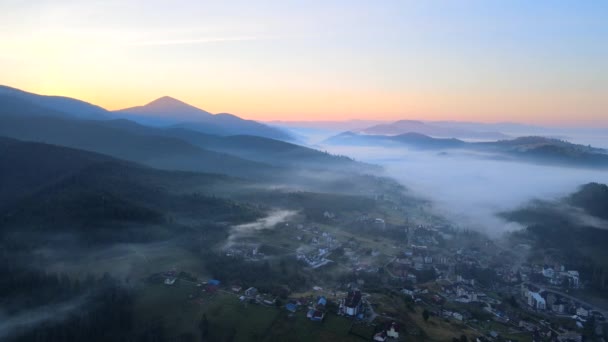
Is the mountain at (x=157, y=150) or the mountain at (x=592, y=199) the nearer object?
the mountain at (x=592, y=199)

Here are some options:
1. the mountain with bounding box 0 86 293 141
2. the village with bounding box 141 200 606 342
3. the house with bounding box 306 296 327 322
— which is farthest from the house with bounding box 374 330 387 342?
→ the mountain with bounding box 0 86 293 141

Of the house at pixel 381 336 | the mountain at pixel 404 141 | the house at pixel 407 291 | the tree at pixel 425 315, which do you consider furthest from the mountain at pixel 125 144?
the mountain at pixel 404 141

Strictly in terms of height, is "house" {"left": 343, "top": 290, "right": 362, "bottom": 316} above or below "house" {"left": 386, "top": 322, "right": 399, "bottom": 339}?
above

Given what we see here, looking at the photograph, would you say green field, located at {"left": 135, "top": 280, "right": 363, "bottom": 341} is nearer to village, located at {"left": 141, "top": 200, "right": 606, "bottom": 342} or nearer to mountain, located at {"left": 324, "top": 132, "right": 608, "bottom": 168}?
village, located at {"left": 141, "top": 200, "right": 606, "bottom": 342}

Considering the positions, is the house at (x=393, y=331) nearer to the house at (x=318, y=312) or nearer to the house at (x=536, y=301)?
the house at (x=318, y=312)

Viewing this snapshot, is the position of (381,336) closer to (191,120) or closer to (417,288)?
(417,288)

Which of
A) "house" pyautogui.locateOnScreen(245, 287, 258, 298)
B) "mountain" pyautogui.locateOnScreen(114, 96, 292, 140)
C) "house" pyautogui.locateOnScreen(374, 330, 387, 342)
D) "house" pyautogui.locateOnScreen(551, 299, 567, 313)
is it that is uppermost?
"mountain" pyautogui.locateOnScreen(114, 96, 292, 140)
